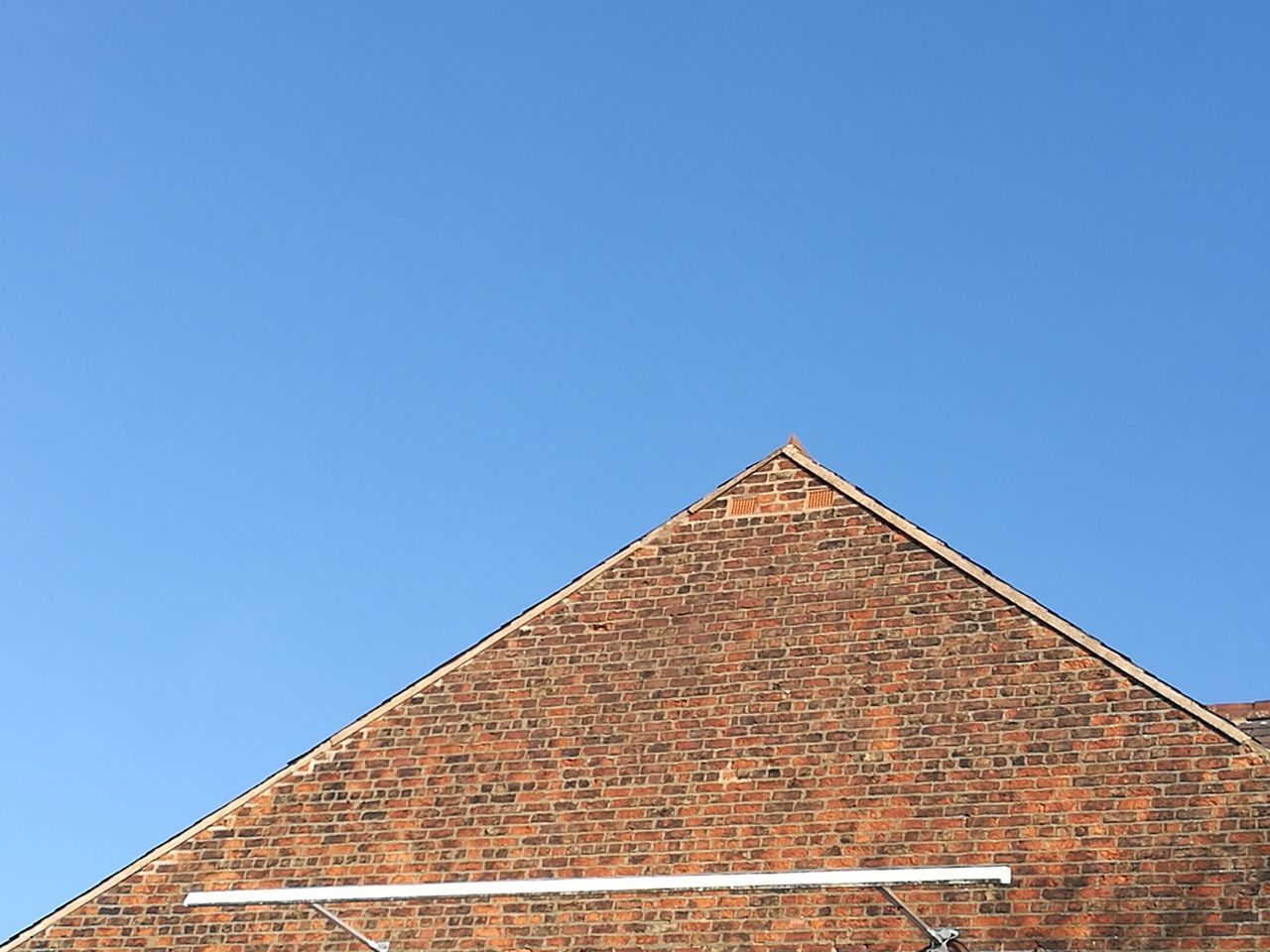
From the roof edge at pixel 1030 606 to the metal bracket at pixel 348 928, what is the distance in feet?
10.6

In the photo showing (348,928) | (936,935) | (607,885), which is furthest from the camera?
(348,928)

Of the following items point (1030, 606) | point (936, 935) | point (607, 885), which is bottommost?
point (936, 935)

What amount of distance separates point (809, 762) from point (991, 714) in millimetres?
1546

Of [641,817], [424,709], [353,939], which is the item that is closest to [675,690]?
[641,817]

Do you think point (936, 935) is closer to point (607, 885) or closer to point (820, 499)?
point (607, 885)

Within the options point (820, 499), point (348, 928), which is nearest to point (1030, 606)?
point (820, 499)

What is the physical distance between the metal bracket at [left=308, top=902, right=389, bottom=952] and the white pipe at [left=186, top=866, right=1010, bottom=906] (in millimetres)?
123

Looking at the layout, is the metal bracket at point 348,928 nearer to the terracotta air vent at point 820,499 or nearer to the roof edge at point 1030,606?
the roof edge at point 1030,606

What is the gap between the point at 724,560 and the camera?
16.2m

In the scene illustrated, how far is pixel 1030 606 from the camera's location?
1445cm

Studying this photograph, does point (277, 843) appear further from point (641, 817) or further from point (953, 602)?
point (953, 602)

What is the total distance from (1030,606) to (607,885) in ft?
13.8

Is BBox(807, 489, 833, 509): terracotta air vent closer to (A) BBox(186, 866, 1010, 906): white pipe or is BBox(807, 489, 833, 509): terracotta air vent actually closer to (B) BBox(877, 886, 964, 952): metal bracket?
(A) BBox(186, 866, 1010, 906): white pipe

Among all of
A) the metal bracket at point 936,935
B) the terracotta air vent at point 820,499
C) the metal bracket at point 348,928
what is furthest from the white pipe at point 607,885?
the terracotta air vent at point 820,499
